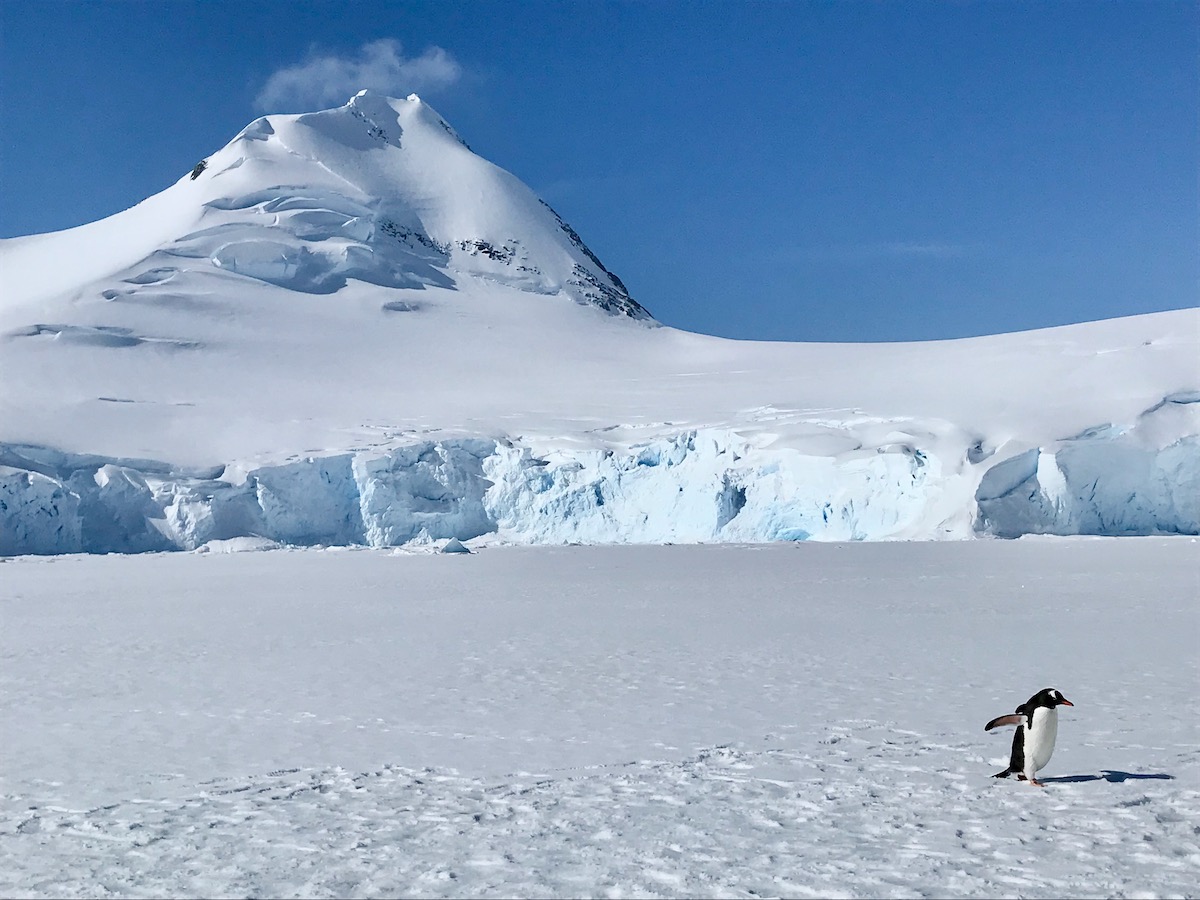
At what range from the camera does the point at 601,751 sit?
5465 millimetres

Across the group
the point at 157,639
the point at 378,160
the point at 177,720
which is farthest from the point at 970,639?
the point at 378,160

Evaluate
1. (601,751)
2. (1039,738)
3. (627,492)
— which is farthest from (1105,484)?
(601,751)

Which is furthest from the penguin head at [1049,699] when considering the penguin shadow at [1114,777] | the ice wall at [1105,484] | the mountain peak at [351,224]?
the mountain peak at [351,224]

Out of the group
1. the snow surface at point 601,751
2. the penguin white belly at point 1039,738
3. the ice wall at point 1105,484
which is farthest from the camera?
the ice wall at point 1105,484

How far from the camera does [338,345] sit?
131 feet

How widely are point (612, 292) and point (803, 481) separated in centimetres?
3397

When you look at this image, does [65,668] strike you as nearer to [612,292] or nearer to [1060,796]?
[1060,796]

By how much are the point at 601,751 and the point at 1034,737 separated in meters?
2.05

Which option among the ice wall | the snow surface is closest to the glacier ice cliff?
the ice wall

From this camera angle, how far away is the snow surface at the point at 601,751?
12.5 feet

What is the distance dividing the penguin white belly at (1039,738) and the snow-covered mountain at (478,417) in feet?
61.8

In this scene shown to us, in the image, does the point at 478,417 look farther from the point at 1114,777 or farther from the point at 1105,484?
the point at 1114,777

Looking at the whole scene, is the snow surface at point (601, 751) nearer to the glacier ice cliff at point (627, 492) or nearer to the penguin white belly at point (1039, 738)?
the penguin white belly at point (1039, 738)

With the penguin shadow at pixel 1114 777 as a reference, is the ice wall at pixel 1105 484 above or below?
above
